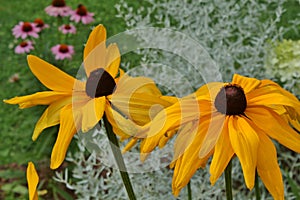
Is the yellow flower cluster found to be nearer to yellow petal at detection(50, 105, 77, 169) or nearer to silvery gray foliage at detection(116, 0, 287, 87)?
yellow petal at detection(50, 105, 77, 169)

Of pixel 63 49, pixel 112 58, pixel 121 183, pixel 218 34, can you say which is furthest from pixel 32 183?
pixel 63 49

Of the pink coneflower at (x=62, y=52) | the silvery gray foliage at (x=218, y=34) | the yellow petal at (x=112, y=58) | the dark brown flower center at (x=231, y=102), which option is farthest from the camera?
the pink coneflower at (x=62, y=52)

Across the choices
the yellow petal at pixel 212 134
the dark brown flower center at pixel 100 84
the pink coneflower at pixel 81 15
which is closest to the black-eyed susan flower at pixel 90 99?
the dark brown flower center at pixel 100 84

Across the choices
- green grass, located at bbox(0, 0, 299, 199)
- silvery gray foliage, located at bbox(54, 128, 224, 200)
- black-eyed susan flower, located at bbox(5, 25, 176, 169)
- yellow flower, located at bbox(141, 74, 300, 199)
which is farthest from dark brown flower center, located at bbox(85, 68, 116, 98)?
green grass, located at bbox(0, 0, 299, 199)

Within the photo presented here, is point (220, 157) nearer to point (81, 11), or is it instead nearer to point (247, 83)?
point (247, 83)

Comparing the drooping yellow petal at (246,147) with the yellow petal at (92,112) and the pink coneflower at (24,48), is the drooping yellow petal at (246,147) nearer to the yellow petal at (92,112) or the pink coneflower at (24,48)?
the yellow petal at (92,112)

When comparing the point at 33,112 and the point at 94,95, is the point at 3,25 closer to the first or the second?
the point at 33,112
